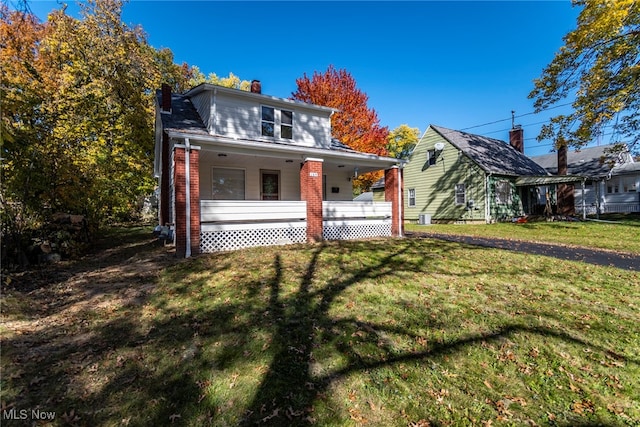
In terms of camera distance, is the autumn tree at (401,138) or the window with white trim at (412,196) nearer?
the window with white trim at (412,196)

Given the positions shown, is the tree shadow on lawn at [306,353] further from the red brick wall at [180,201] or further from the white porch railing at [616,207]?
the white porch railing at [616,207]

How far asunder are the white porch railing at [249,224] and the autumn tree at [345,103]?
1630 centimetres

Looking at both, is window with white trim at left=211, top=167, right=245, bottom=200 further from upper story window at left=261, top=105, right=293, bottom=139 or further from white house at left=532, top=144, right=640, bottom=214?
white house at left=532, top=144, right=640, bottom=214

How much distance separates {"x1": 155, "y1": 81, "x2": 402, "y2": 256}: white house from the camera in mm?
8516

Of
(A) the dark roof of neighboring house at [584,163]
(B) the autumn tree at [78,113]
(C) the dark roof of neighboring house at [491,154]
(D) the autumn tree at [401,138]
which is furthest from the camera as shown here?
(D) the autumn tree at [401,138]

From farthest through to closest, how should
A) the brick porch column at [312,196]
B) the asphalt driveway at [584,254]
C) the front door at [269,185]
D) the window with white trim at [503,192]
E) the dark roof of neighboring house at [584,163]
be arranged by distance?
the dark roof of neighboring house at [584,163], the window with white trim at [503,192], the front door at [269,185], the brick porch column at [312,196], the asphalt driveway at [584,254]

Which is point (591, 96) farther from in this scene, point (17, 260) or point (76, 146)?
point (76, 146)

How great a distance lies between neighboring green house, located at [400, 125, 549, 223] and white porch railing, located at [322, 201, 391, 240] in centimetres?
1039

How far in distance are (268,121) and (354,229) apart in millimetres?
5685

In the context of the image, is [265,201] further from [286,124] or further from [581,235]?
[581,235]

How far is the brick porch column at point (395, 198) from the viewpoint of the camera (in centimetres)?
1252
